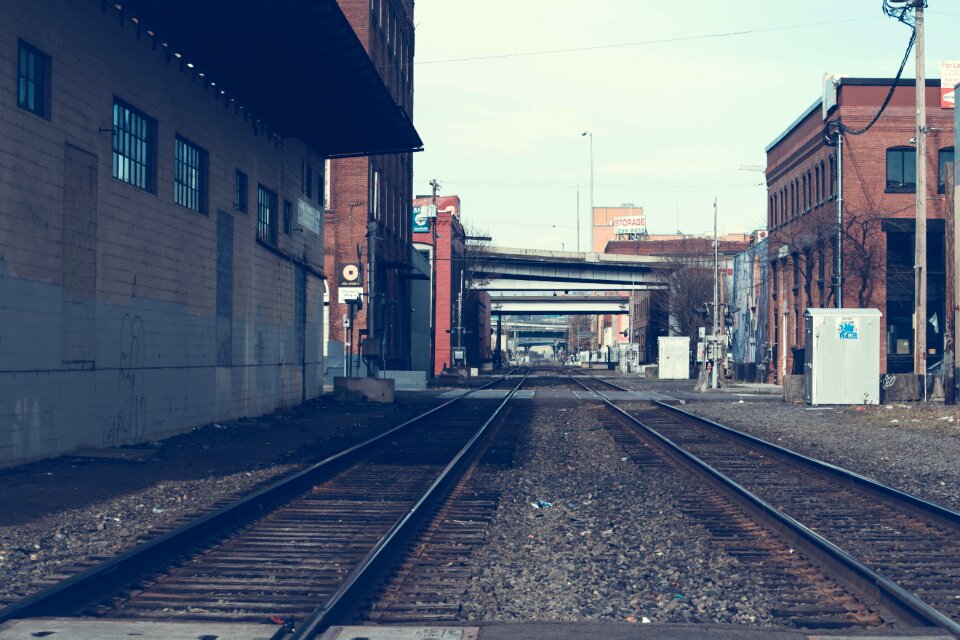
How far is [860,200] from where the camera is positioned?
48.0 m

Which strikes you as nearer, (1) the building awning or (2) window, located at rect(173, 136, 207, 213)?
(1) the building awning

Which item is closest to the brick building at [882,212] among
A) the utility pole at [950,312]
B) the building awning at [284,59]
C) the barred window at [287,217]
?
the utility pole at [950,312]

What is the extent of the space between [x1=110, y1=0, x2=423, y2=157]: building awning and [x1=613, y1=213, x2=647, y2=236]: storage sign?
466ft

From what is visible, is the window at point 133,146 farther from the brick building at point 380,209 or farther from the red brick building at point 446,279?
the red brick building at point 446,279

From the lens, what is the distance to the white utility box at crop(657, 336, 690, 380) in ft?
211

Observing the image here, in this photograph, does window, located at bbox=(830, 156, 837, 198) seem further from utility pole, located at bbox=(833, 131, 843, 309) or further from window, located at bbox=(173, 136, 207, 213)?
window, located at bbox=(173, 136, 207, 213)

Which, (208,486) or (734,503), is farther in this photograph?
(208,486)

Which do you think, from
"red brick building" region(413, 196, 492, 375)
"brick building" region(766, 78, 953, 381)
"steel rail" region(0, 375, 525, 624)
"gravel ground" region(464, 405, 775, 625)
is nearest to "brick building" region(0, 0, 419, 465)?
"steel rail" region(0, 375, 525, 624)

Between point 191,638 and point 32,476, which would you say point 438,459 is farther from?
point 191,638

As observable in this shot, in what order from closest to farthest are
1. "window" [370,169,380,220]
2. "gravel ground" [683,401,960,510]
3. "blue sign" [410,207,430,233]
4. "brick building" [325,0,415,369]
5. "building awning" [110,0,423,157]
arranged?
"gravel ground" [683,401,960,510]
"building awning" [110,0,423,157]
"brick building" [325,0,415,369]
"window" [370,169,380,220]
"blue sign" [410,207,430,233]

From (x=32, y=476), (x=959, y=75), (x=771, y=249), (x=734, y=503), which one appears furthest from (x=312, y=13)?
(x=771, y=249)

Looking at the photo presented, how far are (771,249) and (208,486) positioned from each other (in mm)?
50362

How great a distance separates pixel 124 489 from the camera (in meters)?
12.1

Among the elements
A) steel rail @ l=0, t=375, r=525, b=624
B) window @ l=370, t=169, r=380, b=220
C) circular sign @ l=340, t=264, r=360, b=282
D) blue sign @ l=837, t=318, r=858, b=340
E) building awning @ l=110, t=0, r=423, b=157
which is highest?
window @ l=370, t=169, r=380, b=220
